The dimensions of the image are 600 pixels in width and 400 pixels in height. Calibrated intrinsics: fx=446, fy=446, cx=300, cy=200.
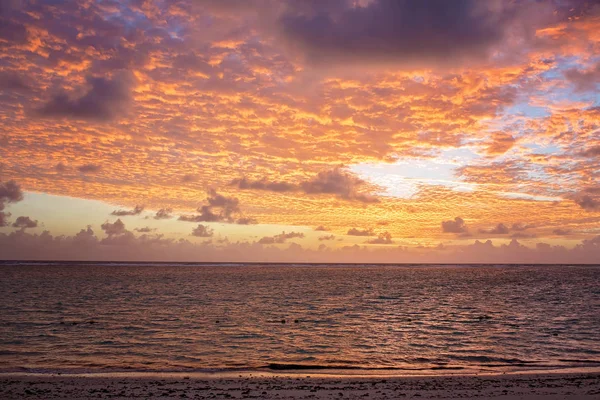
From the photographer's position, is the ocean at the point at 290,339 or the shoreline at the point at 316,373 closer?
the shoreline at the point at 316,373

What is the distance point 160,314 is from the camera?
5172cm

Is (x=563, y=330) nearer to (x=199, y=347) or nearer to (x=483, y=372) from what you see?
(x=483, y=372)

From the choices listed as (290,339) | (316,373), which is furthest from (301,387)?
(290,339)

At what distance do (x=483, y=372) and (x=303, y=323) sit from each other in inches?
895

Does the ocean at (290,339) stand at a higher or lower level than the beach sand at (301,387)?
lower

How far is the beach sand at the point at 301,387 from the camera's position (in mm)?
19016

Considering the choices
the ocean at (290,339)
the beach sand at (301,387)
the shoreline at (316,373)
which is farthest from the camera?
the ocean at (290,339)

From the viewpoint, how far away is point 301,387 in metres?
20.6

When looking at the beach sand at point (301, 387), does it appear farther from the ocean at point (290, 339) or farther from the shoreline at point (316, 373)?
the ocean at point (290, 339)

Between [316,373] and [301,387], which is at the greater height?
[301,387]

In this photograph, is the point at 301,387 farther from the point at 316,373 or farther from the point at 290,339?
the point at 290,339

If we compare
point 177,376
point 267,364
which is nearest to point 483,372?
point 267,364

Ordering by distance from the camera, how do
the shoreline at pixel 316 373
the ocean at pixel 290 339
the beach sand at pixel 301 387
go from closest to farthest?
the beach sand at pixel 301 387 < the shoreline at pixel 316 373 < the ocean at pixel 290 339

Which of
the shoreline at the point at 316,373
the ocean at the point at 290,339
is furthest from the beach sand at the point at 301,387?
the ocean at the point at 290,339
